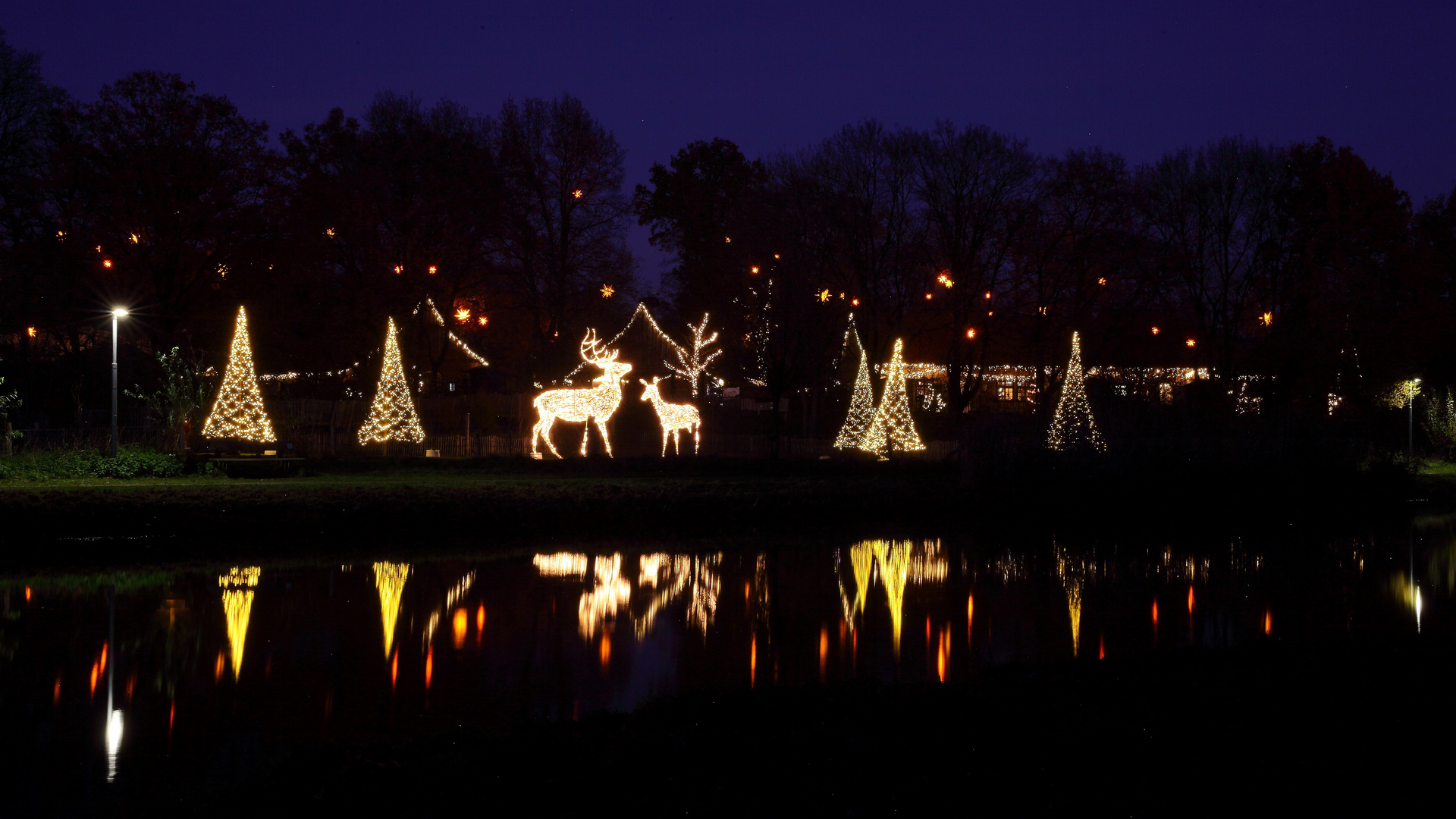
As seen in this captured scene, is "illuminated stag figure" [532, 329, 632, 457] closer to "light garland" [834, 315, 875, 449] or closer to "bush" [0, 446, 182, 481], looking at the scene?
"light garland" [834, 315, 875, 449]

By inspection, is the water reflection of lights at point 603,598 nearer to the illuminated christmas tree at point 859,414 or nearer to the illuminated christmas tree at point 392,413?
the illuminated christmas tree at point 392,413

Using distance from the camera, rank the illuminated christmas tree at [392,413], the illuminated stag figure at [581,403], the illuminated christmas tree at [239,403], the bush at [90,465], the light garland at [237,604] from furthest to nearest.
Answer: the illuminated christmas tree at [392,413], the illuminated christmas tree at [239,403], the illuminated stag figure at [581,403], the bush at [90,465], the light garland at [237,604]

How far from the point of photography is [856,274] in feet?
148

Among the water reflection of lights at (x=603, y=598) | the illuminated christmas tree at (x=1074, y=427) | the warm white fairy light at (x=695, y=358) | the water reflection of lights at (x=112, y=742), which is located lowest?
the water reflection of lights at (x=112, y=742)

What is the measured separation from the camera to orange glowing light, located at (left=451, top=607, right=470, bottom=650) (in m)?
11.7

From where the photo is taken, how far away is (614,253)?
4588cm

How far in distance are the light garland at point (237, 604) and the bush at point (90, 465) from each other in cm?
908

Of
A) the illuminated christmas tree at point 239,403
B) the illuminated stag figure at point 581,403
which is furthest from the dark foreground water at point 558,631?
the illuminated christmas tree at point 239,403

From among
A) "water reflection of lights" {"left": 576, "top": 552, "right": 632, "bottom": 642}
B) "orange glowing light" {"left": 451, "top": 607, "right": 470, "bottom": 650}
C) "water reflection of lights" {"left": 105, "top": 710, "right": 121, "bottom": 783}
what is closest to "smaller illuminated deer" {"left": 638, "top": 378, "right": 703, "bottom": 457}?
"water reflection of lights" {"left": 576, "top": 552, "right": 632, "bottom": 642}

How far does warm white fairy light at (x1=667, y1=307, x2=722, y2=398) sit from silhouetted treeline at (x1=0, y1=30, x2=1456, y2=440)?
1.42 m

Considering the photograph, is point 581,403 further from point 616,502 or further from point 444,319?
point 444,319

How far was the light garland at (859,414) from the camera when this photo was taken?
33.2 m

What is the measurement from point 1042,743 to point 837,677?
3585mm

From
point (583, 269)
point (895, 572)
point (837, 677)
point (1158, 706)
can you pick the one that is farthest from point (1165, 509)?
point (583, 269)
